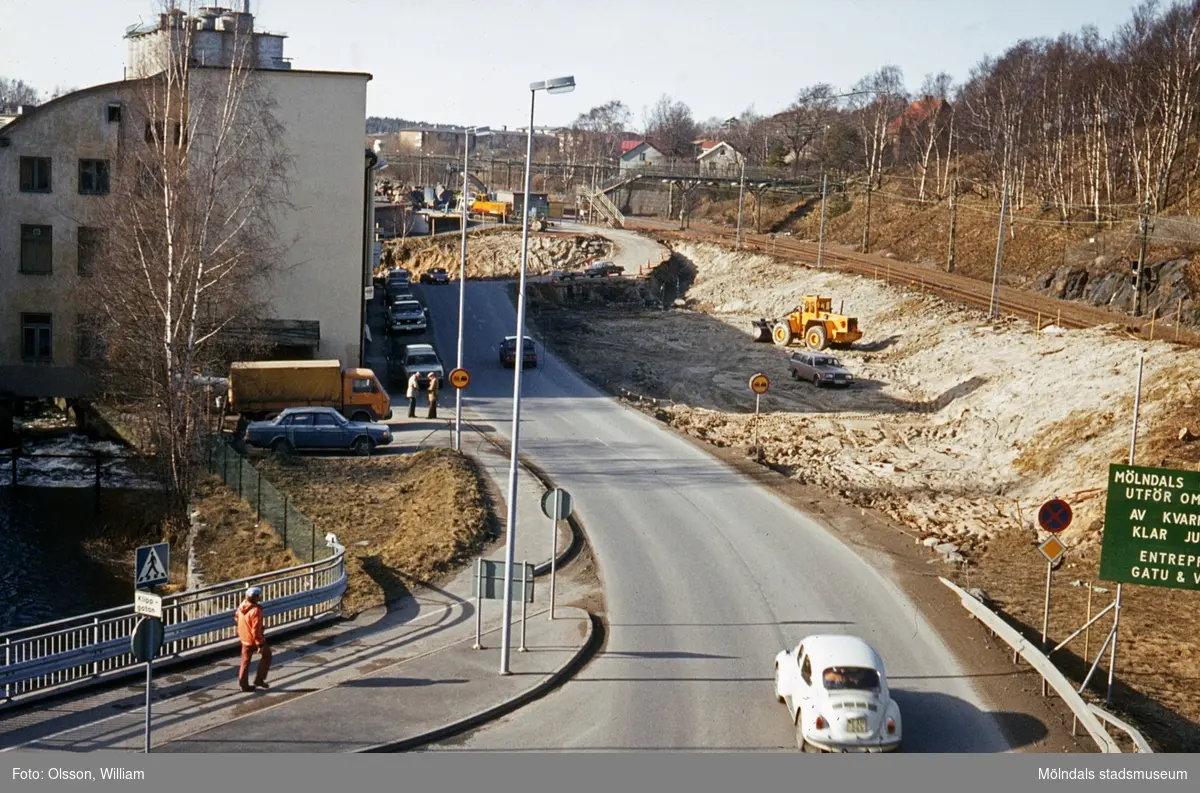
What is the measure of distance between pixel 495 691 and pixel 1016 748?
678 centimetres

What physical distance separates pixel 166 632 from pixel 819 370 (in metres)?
31.8

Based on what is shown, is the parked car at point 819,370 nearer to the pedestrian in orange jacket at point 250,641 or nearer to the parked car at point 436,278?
the parked car at point 436,278

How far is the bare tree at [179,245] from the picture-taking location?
90.8ft

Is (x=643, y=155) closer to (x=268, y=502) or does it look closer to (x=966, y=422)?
(x=966, y=422)

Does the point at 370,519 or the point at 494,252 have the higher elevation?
the point at 494,252

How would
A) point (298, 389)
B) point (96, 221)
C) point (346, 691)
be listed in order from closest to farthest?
point (346, 691) → point (298, 389) → point (96, 221)

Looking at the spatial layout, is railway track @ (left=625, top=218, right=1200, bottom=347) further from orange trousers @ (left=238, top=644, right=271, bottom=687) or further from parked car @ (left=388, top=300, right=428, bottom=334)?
orange trousers @ (left=238, top=644, right=271, bottom=687)

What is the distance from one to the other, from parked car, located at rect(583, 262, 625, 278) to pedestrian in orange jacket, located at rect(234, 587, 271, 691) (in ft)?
184

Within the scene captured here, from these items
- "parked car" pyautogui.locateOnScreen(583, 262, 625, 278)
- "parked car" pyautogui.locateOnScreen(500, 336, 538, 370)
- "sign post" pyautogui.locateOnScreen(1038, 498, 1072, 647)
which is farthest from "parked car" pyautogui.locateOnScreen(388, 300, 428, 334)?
"sign post" pyautogui.locateOnScreen(1038, 498, 1072, 647)

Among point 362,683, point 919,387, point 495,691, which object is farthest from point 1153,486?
point 919,387

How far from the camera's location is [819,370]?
4481 centimetres

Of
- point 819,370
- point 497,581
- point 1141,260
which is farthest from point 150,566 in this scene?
point 1141,260

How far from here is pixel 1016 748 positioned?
15070mm

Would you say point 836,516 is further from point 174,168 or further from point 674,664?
point 174,168
